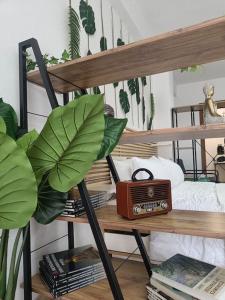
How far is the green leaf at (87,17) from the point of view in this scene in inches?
77.0

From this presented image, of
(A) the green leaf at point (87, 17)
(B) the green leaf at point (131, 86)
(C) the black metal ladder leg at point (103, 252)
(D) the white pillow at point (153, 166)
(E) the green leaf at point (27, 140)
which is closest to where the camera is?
(E) the green leaf at point (27, 140)

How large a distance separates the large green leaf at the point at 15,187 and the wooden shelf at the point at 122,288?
613 millimetres

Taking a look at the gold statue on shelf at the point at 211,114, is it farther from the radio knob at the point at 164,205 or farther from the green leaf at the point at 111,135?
the green leaf at the point at 111,135

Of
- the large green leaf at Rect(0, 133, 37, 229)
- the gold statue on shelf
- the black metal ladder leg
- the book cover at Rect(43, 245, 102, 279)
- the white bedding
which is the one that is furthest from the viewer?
the white bedding

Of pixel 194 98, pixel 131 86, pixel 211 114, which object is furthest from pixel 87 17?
pixel 194 98

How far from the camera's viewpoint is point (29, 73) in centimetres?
124

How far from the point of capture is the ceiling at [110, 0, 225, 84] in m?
3.04

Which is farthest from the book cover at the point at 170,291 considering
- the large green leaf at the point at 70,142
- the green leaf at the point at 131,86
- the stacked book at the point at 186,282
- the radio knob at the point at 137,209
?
the green leaf at the point at 131,86

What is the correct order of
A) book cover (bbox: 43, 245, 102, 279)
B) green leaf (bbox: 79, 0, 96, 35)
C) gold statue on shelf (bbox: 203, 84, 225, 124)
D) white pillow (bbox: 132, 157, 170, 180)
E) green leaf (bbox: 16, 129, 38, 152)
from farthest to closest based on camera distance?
white pillow (bbox: 132, 157, 170, 180) < green leaf (bbox: 79, 0, 96, 35) < gold statue on shelf (bbox: 203, 84, 225, 124) < book cover (bbox: 43, 245, 102, 279) < green leaf (bbox: 16, 129, 38, 152)

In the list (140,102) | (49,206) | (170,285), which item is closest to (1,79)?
(49,206)

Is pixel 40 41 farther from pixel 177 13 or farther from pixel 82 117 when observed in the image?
pixel 177 13

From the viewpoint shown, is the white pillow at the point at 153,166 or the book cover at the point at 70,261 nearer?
the book cover at the point at 70,261

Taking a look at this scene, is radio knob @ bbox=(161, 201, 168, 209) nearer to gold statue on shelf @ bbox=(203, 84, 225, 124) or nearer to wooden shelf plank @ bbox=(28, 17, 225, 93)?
gold statue on shelf @ bbox=(203, 84, 225, 124)

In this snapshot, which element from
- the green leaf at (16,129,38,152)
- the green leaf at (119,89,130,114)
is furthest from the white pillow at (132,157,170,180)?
the green leaf at (16,129,38,152)
